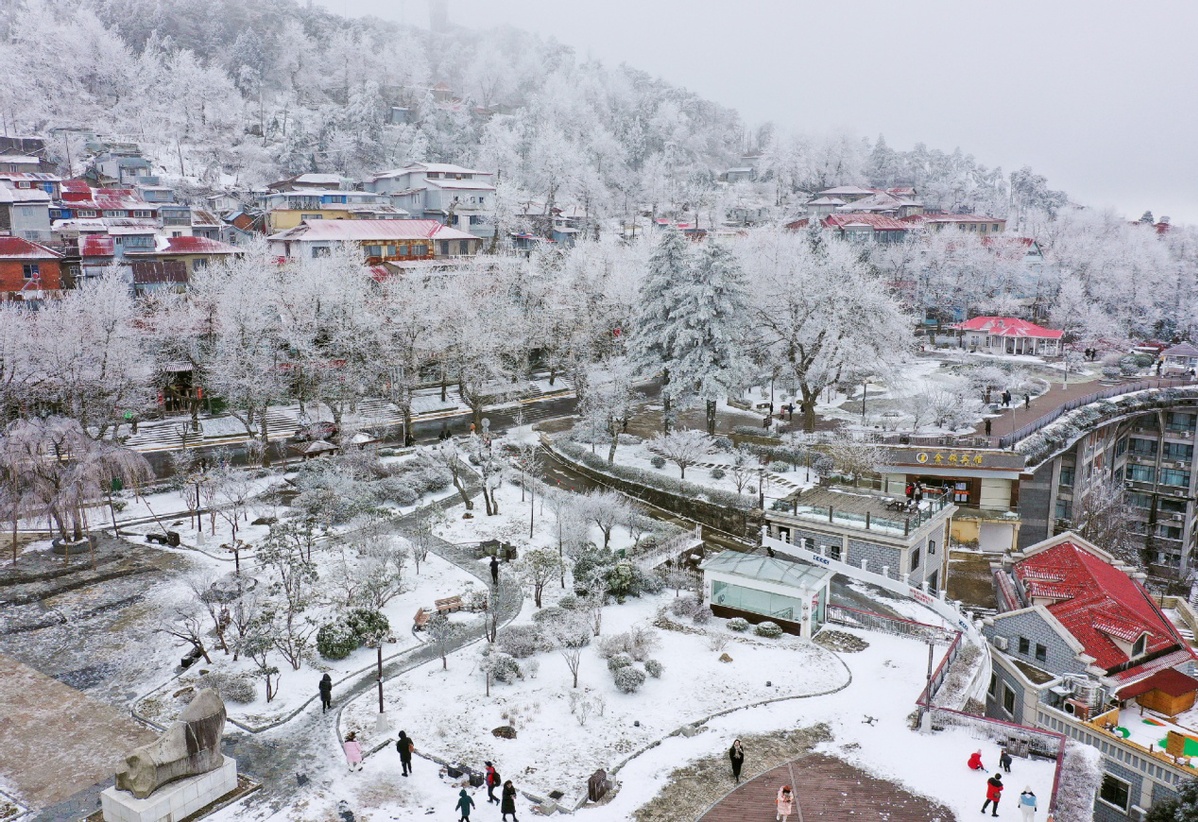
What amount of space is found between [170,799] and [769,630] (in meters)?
16.3

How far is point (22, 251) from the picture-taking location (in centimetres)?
5134

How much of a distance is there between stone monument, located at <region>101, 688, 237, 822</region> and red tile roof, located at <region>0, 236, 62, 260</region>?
147 feet

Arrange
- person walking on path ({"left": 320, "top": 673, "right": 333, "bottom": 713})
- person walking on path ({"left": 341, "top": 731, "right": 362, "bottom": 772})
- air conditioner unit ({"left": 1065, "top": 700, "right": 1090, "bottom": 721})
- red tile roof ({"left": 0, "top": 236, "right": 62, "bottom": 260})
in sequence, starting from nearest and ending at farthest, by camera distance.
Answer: person walking on path ({"left": 341, "top": 731, "right": 362, "bottom": 772}), person walking on path ({"left": 320, "top": 673, "right": 333, "bottom": 713}), air conditioner unit ({"left": 1065, "top": 700, "right": 1090, "bottom": 721}), red tile roof ({"left": 0, "top": 236, "right": 62, "bottom": 260})

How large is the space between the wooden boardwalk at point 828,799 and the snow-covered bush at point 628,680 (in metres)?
4.54

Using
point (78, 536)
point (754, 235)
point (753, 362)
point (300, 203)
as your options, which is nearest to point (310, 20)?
point (300, 203)

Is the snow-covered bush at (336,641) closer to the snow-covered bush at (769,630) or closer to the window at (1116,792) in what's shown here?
the snow-covered bush at (769,630)

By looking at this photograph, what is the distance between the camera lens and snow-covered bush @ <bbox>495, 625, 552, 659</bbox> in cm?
2353

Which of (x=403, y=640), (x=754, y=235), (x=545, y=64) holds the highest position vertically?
(x=545, y=64)

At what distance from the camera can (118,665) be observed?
2284 cm

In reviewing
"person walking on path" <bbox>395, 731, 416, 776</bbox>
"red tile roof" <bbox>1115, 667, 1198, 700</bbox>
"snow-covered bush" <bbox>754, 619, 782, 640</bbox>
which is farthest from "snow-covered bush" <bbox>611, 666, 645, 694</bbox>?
"red tile roof" <bbox>1115, 667, 1198, 700</bbox>

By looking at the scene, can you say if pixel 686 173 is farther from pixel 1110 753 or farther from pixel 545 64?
pixel 1110 753

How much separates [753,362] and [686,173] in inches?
3790

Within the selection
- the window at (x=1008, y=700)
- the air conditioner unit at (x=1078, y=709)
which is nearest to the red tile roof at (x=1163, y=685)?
the air conditioner unit at (x=1078, y=709)

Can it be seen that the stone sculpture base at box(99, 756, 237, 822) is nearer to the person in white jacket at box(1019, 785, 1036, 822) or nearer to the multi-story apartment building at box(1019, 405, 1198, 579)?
the person in white jacket at box(1019, 785, 1036, 822)
